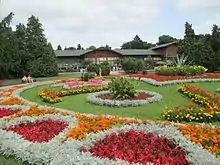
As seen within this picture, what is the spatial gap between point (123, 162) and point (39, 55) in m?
33.7

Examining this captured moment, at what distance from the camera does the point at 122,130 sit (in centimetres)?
643

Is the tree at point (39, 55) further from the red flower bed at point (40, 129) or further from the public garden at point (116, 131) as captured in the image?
the red flower bed at point (40, 129)

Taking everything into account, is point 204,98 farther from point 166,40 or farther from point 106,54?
point 166,40

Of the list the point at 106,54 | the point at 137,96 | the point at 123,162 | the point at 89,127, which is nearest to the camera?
the point at 123,162

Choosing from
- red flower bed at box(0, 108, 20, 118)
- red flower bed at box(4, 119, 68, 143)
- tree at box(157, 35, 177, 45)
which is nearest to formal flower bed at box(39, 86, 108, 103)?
red flower bed at box(0, 108, 20, 118)

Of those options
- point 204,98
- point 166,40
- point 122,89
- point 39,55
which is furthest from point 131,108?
point 166,40

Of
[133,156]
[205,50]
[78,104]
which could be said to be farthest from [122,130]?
[205,50]

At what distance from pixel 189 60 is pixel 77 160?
34.9 meters

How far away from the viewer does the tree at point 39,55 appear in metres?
35.7

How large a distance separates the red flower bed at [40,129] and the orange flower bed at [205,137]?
2814 mm

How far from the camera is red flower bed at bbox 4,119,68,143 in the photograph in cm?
637

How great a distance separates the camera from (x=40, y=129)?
7023 mm

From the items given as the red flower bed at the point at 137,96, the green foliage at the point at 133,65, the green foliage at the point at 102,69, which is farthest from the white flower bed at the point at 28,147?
the green foliage at the point at 133,65

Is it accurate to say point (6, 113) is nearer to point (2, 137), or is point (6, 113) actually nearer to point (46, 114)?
point (46, 114)
